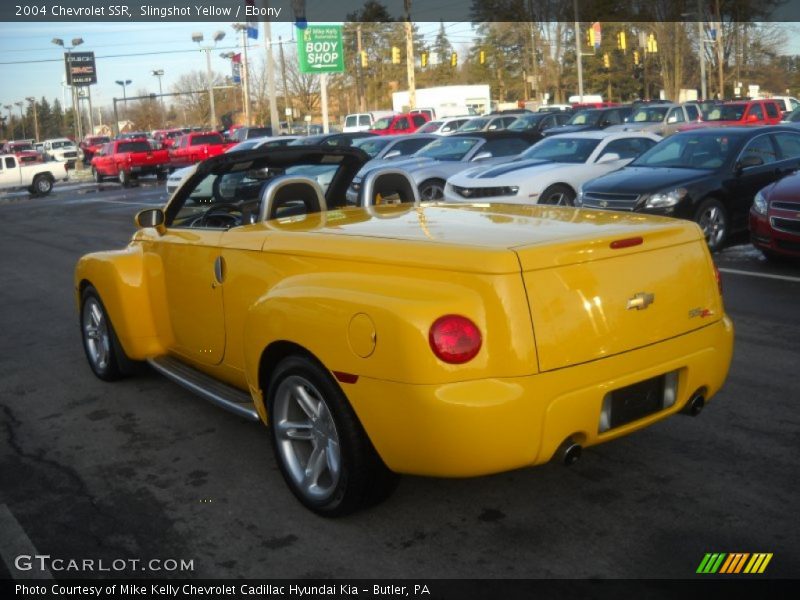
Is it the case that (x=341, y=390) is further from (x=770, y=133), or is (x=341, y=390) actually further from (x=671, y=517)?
(x=770, y=133)

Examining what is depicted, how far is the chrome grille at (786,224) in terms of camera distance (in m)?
9.52

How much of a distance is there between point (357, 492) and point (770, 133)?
10462 mm

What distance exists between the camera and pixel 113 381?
21.3 ft

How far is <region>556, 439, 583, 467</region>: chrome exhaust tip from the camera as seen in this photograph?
3.58 meters

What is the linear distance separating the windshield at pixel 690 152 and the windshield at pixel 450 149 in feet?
16.7

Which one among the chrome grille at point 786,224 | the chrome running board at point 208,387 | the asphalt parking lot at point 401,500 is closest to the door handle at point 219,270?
the chrome running board at point 208,387

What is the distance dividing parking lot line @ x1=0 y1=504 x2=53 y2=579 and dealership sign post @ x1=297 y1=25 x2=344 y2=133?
131 ft

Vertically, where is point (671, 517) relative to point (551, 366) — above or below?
below

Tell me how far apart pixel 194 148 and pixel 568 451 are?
38.3 metres

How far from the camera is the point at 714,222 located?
451 inches

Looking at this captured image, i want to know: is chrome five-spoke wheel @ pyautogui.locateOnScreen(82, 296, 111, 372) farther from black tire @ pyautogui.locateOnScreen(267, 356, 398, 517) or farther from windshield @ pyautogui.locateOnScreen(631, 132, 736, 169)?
windshield @ pyautogui.locateOnScreen(631, 132, 736, 169)

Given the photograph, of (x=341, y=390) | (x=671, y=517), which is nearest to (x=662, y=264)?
(x=671, y=517)

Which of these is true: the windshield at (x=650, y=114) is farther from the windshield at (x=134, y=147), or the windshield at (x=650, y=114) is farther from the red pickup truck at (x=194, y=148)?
the windshield at (x=134, y=147)

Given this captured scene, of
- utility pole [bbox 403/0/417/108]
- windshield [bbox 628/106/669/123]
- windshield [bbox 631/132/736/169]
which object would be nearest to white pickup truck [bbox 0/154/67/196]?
utility pole [bbox 403/0/417/108]
